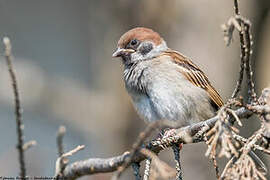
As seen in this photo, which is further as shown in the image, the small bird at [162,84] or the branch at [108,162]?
the small bird at [162,84]

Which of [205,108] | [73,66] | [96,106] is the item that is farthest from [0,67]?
[73,66]

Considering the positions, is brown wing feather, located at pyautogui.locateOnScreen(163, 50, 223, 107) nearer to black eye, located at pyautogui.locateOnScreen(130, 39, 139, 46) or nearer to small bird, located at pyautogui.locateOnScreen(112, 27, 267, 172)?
small bird, located at pyautogui.locateOnScreen(112, 27, 267, 172)

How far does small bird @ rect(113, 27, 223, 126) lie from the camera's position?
3.58 metres

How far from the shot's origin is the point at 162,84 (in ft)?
11.8

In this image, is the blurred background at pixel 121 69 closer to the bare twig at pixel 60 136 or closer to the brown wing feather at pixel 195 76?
the brown wing feather at pixel 195 76

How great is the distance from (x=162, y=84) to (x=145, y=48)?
0.44 metres

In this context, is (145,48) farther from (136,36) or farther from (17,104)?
(17,104)

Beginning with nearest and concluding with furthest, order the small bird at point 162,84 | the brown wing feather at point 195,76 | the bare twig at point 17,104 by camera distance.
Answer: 1. the bare twig at point 17,104
2. the small bird at point 162,84
3. the brown wing feather at point 195,76

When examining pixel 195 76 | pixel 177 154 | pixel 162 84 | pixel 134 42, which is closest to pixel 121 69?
pixel 134 42

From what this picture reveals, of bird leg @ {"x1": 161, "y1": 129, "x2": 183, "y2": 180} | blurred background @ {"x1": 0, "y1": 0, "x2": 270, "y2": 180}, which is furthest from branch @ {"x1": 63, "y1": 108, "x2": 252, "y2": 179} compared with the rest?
blurred background @ {"x1": 0, "y1": 0, "x2": 270, "y2": 180}

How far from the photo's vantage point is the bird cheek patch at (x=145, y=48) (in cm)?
392

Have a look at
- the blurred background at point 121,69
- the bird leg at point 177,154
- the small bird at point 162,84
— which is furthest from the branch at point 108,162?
the blurred background at point 121,69

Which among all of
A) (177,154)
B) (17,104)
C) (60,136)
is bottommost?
(177,154)

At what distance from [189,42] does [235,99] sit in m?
3.24
